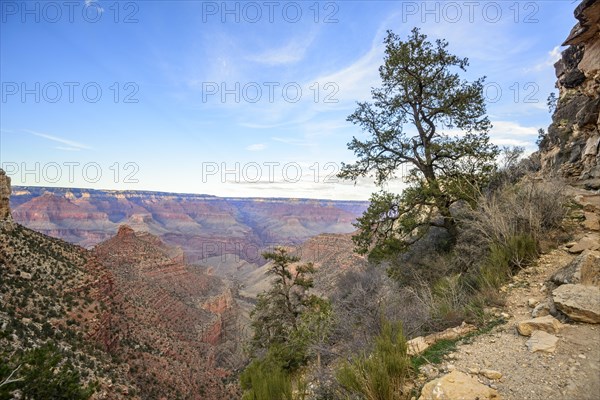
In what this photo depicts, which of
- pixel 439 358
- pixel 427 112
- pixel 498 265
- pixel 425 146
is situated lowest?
pixel 439 358

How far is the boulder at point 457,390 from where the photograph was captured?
296 cm

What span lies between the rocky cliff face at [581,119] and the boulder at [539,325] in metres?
5.72

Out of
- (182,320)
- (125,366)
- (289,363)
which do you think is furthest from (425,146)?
(182,320)

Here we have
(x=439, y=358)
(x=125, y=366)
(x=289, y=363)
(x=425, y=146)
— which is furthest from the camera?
(x=125, y=366)

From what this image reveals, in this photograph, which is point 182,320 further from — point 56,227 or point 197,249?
point 56,227

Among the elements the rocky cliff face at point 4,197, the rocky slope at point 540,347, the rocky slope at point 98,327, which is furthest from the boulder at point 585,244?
the rocky cliff face at point 4,197

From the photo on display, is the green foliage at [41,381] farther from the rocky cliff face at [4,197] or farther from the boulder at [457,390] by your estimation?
the rocky cliff face at [4,197]

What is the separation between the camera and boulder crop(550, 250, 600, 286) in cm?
458

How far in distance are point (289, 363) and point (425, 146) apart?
346 inches

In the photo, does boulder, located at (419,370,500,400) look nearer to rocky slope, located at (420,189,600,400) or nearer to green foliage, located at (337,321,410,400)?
rocky slope, located at (420,189,600,400)

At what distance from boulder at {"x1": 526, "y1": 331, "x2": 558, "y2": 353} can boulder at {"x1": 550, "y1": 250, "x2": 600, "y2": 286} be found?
134 centimetres

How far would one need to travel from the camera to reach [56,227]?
152000mm

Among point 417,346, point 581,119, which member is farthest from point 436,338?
point 581,119

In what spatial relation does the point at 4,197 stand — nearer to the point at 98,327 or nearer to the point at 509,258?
the point at 98,327
